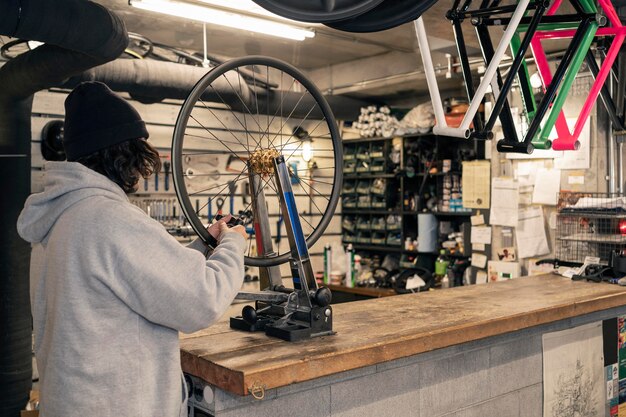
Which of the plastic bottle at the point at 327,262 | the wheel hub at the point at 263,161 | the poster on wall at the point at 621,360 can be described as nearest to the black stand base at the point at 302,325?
the wheel hub at the point at 263,161

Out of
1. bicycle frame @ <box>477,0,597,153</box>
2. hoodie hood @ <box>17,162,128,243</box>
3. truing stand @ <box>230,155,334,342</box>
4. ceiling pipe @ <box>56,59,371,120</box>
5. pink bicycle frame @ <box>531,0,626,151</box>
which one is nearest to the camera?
hoodie hood @ <box>17,162,128,243</box>

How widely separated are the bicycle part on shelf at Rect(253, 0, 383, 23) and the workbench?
89 cm

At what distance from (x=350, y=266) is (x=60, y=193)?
232 inches

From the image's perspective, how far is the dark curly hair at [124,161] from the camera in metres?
1.71

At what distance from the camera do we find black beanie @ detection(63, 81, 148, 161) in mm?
1687

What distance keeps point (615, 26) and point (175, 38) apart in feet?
15.1

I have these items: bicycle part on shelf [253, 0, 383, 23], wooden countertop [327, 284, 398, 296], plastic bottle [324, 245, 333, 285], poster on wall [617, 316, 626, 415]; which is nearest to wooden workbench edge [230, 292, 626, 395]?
poster on wall [617, 316, 626, 415]

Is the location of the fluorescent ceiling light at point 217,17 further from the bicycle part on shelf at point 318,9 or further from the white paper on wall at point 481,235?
the bicycle part on shelf at point 318,9

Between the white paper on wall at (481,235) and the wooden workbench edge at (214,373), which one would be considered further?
the white paper on wall at (481,235)

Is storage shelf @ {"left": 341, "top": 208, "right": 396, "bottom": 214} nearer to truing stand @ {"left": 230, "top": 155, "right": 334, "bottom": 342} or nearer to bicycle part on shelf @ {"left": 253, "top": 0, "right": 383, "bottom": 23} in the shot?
truing stand @ {"left": 230, "top": 155, "right": 334, "bottom": 342}

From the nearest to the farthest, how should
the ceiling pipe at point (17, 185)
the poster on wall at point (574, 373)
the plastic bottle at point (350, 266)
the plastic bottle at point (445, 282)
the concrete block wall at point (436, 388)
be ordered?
1. the concrete block wall at point (436, 388)
2. the poster on wall at point (574, 373)
3. the ceiling pipe at point (17, 185)
4. the plastic bottle at point (445, 282)
5. the plastic bottle at point (350, 266)

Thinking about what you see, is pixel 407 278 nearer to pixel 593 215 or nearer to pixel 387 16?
pixel 593 215

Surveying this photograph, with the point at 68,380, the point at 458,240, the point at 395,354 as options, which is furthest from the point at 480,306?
the point at 458,240

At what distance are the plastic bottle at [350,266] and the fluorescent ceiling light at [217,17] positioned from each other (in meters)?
3.03
